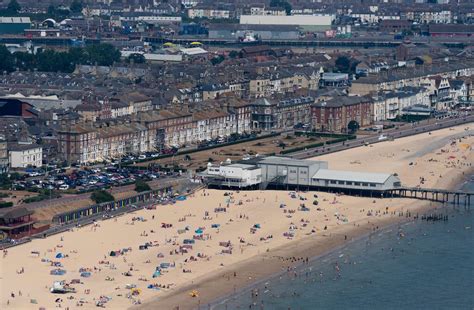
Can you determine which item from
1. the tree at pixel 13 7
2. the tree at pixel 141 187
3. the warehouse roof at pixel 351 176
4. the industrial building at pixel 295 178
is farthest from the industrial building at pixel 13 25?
the warehouse roof at pixel 351 176

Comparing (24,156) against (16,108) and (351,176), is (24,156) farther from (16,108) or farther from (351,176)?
(351,176)

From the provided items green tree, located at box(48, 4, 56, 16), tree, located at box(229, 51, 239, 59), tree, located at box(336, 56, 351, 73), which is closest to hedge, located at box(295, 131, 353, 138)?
tree, located at box(336, 56, 351, 73)

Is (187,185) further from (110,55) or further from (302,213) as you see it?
(110,55)

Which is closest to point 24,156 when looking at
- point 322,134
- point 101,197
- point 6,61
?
point 101,197

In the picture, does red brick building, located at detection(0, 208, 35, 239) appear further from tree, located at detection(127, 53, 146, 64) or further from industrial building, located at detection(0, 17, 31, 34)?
industrial building, located at detection(0, 17, 31, 34)

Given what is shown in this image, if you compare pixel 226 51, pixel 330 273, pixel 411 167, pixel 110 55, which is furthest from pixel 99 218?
pixel 226 51
